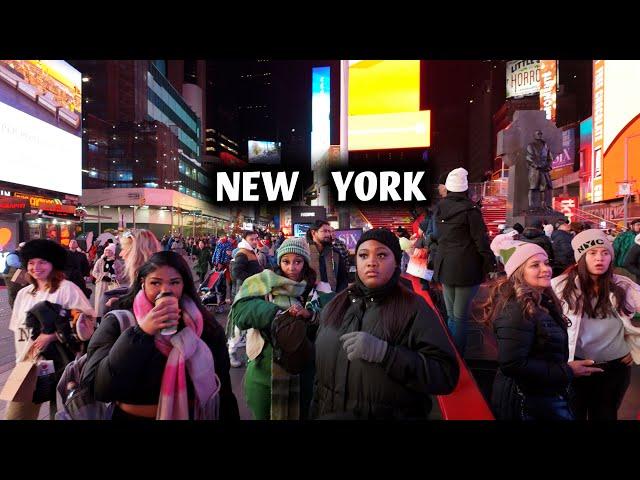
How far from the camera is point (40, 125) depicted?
24047 mm

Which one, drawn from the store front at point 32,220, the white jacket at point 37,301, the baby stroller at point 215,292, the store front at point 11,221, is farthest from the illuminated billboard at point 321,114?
the white jacket at point 37,301

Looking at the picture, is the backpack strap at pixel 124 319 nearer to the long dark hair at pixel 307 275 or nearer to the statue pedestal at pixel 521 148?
the long dark hair at pixel 307 275

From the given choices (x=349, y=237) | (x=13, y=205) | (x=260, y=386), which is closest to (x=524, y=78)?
(x=349, y=237)

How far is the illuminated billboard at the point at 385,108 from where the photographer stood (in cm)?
1518

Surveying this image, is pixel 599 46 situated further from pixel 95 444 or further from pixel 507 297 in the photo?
pixel 95 444

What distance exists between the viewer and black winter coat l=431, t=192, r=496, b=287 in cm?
441

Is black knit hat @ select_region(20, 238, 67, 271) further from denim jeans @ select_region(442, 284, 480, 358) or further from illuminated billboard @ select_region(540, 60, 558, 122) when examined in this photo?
illuminated billboard @ select_region(540, 60, 558, 122)

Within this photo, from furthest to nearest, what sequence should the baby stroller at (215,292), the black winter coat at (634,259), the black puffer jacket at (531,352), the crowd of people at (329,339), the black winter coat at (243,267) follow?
the baby stroller at (215,292), the black winter coat at (634,259), the black winter coat at (243,267), the black puffer jacket at (531,352), the crowd of people at (329,339)

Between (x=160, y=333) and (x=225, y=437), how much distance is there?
87 centimetres

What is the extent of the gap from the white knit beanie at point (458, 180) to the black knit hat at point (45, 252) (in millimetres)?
3848

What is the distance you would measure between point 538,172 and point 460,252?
14551 millimetres

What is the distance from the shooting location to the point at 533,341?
248 centimetres

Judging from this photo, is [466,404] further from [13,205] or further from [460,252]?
[13,205]

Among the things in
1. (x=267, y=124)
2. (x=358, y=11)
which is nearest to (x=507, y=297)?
→ (x=358, y=11)
